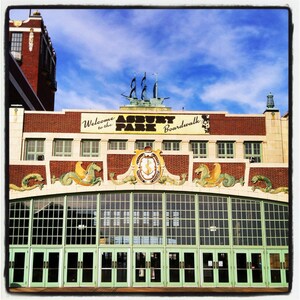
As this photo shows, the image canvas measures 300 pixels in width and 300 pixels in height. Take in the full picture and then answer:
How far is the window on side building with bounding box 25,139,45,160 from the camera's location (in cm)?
2633

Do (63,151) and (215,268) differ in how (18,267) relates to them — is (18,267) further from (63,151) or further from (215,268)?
(215,268)

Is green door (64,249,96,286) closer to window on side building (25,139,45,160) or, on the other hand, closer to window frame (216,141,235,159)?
window on side building (25,139,45,160)

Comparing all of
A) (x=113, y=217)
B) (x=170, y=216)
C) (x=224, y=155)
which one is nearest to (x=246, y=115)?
(x=224, y=155)

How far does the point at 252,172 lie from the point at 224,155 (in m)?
2.67

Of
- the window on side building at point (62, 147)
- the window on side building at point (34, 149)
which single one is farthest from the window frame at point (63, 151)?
the window on side building at point (34, 149)

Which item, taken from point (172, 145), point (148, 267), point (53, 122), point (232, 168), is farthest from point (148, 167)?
point (53, 122)

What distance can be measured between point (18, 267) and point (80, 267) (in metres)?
3.40

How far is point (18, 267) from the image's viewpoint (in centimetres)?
2342

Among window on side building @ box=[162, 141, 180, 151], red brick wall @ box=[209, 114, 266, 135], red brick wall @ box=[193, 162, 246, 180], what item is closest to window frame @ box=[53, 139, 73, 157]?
window on side building @ box=[162, 141, 180, 151]

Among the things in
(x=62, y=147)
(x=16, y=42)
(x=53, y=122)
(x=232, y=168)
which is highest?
(x=16, y=42)

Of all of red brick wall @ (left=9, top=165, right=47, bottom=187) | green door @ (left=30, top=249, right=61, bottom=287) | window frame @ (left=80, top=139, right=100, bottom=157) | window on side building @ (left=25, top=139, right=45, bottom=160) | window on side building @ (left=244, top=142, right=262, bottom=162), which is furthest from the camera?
window on side building @ (left=244, top=142, right=262, bottom=162)

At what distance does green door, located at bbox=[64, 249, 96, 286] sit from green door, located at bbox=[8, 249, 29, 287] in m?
2.21

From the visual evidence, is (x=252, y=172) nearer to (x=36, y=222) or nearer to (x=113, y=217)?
(x=113, y=217)

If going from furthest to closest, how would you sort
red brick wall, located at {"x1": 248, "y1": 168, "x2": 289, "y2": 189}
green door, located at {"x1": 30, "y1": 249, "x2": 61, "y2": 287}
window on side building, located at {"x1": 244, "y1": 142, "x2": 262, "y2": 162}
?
1. window on side building, located at {"x1": 244, "y1": 142, "x2": 262, "y2": 162}
2. red brick wall, located at {"x1": 248, "y1": 168, "x2": 289, "y2": 189}
3. green door, located at {"x1": 30, "y1": 249, "x2": 61, "y2": 287}
